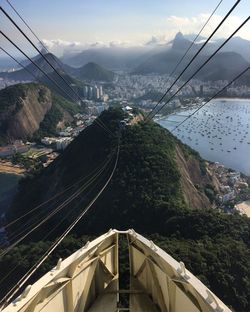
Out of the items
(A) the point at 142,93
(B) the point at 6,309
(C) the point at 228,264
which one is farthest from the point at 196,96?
(B) the point at 6,309

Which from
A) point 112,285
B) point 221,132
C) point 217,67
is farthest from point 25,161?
point 217,67

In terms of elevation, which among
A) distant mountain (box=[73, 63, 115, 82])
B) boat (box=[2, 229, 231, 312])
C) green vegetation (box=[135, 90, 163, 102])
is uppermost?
boat (box=[2, 229, 231, 312])

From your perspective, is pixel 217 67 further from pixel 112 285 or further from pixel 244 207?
pixel 112 285

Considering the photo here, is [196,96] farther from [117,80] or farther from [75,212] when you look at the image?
[75,212]

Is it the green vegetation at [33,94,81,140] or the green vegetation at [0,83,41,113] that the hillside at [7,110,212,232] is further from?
the green vegetation at [0,83,41,113]

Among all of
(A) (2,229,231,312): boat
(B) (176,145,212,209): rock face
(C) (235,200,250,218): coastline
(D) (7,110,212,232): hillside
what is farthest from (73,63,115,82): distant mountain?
(A) (2,229,231,312): boat

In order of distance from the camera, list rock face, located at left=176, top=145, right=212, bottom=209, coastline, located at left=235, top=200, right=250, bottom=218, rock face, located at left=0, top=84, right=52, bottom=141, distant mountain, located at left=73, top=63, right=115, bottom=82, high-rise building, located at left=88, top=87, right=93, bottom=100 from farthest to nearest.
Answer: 1. distant mountain, located at left=73, top=63, right=115, bottom=82
2. high-rise building, located at left=88, top=87, right=93, bottom=100
3. rock face, located at left=0, top=84, right=52, bottom=141
4. coastline, located at left=235, top=200, right=250, bottom=218
5. rock face, located at left=176, top=145, right=212, bottom=209

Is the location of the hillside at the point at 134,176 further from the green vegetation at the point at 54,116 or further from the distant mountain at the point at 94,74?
the distant mountain at the point at 94,74
